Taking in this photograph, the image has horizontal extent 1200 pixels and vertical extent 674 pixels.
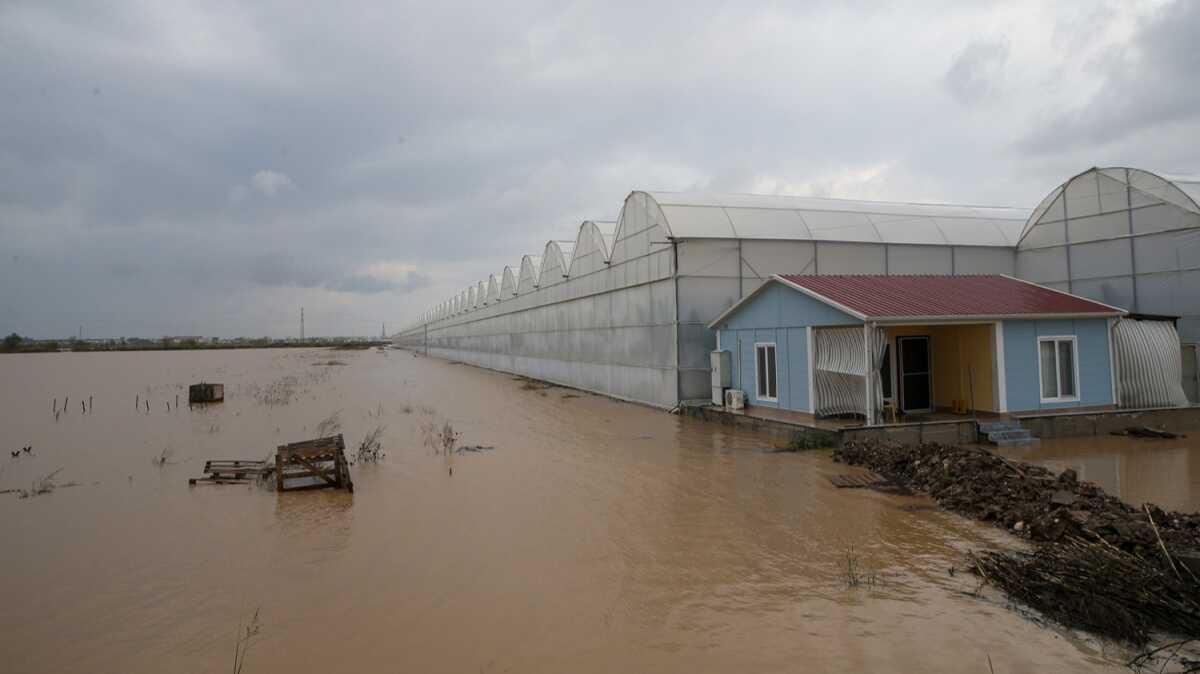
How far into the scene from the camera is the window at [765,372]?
17.6 m

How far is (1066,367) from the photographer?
53.6 ft

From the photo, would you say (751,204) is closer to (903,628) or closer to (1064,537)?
(1064,537)

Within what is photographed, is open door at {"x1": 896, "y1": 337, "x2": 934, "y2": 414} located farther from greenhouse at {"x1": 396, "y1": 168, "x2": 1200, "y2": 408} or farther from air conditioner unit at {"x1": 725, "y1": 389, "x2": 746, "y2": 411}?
greenhouse at {"x1": 396, "y1": 168, "x2": 1200, "y2": 408}

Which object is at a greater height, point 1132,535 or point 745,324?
point 745,324

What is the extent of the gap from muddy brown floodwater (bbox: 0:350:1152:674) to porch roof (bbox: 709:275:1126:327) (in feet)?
12.7

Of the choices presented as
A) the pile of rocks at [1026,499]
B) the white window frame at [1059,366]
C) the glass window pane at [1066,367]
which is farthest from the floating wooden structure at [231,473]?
the glass window pane at [1066,367]

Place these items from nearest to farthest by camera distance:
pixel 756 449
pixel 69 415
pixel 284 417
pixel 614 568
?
pixel 614 568, pixel 756 449, pixel 284 417, pixel 69 415

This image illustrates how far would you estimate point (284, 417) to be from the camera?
2102cm

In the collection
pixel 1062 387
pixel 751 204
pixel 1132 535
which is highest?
pixel 751 204

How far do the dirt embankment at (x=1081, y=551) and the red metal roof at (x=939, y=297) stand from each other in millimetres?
5574

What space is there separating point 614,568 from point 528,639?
1.72 metres

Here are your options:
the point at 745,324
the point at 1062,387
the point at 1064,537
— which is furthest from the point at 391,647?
the point at 1062,387

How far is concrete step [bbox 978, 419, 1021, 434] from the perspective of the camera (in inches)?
553

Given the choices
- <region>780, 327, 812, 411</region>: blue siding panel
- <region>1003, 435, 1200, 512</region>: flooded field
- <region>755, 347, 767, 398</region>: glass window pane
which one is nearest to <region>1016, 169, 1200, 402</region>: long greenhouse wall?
<region>1003, 435, 1200, 512</region>: flooded field
